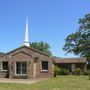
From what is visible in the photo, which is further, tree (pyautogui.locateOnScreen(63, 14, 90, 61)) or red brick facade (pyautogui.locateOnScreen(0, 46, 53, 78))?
tree (pyautogui.locateOnScreen(63, 14, 90, 61))

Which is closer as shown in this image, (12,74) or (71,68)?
(12,74)

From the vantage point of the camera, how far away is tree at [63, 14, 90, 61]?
6828 centimetres

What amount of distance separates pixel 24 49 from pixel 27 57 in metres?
3.57

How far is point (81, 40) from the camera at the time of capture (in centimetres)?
6962

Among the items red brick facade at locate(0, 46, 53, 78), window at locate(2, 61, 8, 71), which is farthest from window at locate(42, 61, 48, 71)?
window at locate(2, 61, 8, 71)

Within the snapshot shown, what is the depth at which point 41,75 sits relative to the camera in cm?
4809

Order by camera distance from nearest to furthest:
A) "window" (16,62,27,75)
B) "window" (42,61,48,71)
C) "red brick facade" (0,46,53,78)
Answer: "red brick facade" (0,46,53,78) → "window" (16,62,27,75) → "window" (42,61,48,71)

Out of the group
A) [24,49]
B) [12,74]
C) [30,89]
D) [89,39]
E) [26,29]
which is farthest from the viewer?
[89,39]

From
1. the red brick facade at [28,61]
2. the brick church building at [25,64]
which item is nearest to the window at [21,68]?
the brick church building at [25,64]

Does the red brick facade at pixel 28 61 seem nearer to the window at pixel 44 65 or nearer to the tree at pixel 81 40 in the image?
the window at pixel 44 65

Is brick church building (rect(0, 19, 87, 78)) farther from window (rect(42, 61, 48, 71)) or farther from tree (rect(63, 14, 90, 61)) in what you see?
tree (rect(63, 14, 90, 61))

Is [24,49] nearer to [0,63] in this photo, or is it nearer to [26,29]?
[0,63]

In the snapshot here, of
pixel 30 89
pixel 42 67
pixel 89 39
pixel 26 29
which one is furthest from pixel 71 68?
pixel 30 89

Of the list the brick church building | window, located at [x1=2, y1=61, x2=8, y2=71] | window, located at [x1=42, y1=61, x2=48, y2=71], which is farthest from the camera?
window, located at [x1=2, y1=61, x2=8, y2=71]
